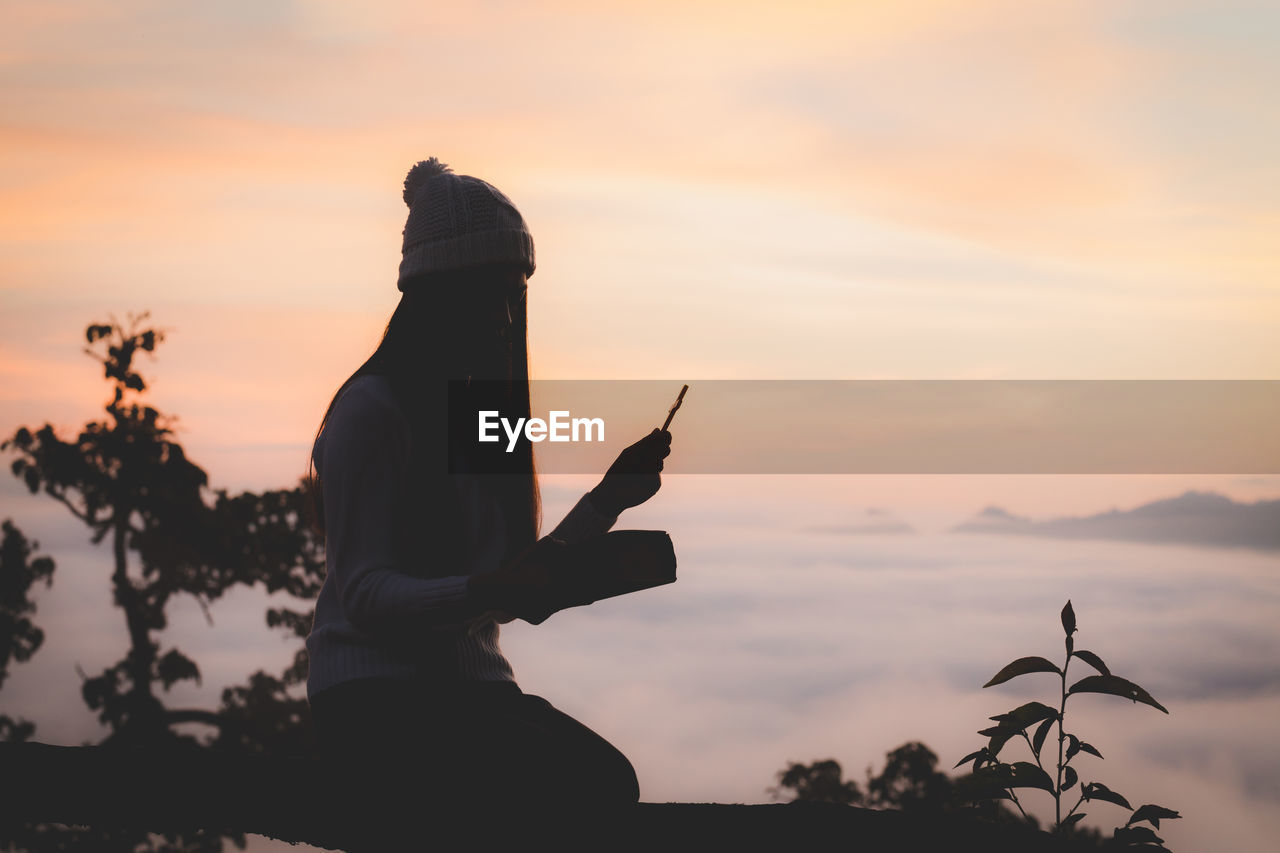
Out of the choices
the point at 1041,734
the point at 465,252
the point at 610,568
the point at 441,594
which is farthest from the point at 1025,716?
the point at 465,252

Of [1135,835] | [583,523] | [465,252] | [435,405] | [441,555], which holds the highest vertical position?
[465,252]

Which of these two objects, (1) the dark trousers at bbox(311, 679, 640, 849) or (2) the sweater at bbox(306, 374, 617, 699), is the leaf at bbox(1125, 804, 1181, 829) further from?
(2) the sweater at bbox(306, 374, 617, 699)

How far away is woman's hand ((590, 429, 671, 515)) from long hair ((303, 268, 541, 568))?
225 mm

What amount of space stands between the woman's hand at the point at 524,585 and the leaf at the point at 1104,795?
51.9 inches

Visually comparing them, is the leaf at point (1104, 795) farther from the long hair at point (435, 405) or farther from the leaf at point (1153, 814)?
the long hair at point (435, 405)

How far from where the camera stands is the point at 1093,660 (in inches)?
106

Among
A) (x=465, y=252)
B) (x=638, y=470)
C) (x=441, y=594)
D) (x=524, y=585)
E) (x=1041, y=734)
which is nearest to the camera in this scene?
(x=524, y=585)

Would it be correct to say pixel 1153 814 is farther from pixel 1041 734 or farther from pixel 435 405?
pixel 435 405

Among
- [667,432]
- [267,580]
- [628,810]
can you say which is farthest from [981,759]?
[267,580]

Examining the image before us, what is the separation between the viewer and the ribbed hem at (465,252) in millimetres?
3084

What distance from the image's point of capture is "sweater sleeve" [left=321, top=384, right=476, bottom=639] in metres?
2.66

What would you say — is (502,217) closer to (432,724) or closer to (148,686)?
(432,724)

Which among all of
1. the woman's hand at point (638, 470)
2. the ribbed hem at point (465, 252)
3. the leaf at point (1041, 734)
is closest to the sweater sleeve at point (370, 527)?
the ribbed hem at point (465, 252)

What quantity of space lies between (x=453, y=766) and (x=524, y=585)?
532 mm
